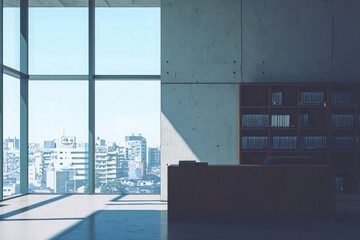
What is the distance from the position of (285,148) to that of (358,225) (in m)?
2.49

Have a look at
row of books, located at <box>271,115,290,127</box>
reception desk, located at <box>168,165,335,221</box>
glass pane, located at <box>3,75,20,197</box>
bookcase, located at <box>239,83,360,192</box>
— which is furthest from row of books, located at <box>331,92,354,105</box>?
glass pane, located at <box>3,75,20,197</box>

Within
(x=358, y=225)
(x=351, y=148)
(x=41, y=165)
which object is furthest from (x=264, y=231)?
(x=41, y=165)

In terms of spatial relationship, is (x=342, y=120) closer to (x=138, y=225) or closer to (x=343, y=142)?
(x=343, y=142)

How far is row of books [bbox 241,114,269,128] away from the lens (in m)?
8.28

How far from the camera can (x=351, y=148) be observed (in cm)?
830

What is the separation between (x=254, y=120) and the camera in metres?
8.31

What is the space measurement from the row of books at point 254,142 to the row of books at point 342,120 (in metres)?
1.28

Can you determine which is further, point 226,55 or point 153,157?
point 153,157

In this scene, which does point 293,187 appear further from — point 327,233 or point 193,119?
point 193,119

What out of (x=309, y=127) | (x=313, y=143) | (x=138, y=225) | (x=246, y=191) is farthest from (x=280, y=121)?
(x=138, y=225)

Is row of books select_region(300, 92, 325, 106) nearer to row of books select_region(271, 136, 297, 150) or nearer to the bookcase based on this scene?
the bookcase

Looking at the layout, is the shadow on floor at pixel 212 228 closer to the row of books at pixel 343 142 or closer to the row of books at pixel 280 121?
the row of books at pixel 343 142

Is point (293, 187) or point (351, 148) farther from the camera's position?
point (351, 148)

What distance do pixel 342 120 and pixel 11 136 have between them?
21.0 feet
